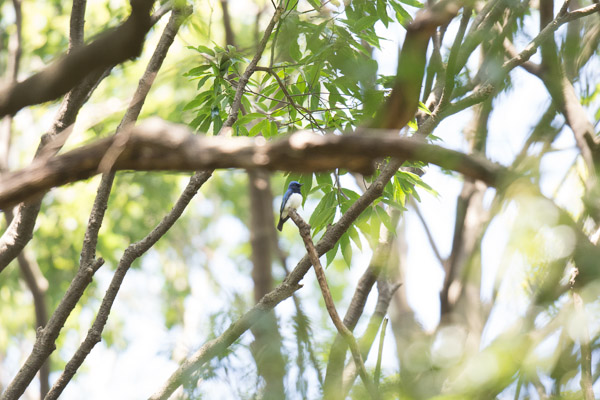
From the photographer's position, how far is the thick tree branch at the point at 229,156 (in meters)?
1.29

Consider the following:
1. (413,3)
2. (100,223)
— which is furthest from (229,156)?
(413,3)

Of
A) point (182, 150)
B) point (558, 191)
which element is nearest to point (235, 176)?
point (558, 191)

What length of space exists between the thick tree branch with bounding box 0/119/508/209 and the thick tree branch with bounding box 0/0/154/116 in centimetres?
18

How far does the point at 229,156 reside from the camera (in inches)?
55.2

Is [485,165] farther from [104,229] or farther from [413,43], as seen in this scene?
[104,229]

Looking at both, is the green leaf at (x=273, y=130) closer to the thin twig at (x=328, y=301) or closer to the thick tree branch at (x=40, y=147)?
the thin twig at (x=328, y=301)

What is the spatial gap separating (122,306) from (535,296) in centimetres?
1225

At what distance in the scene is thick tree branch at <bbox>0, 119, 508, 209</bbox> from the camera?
1292mm

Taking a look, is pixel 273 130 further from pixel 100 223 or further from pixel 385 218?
pixel 100 223

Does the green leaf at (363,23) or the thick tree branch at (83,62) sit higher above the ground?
the green leaf at (363,23)

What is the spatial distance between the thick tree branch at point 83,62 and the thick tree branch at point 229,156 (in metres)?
0.18

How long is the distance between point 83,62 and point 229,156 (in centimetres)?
47

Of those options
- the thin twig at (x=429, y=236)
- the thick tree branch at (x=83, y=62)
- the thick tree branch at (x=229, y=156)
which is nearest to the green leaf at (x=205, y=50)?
the thick tree branch at (x=83, y=62)

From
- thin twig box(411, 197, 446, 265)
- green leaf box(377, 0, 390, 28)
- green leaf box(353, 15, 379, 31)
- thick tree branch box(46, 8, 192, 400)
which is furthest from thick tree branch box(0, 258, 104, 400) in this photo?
thin twig box(411, 197, 446, 265)
